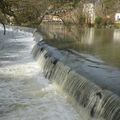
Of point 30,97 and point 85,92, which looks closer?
point 85,92

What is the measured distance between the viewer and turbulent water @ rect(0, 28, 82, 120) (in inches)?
386

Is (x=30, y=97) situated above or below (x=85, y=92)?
below

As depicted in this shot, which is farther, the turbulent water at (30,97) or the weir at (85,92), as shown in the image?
the turbulent water at (30,97)

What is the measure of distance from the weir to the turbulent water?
0.27 m

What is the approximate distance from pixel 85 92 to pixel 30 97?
84.2 inches

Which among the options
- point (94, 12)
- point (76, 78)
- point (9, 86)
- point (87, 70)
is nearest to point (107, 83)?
point (76, 78)

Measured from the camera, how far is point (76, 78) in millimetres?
11031

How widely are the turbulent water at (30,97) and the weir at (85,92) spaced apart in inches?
10.6

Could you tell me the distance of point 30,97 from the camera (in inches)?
449

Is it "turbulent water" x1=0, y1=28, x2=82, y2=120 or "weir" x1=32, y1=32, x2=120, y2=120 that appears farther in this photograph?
"turbulent water" x1=0, y1=28, x2=82, y2=120

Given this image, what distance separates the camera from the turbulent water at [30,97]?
32.1 ft

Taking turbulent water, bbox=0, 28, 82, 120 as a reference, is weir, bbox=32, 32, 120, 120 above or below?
above

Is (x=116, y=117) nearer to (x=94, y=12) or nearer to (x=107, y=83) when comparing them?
(x=107, y=83)

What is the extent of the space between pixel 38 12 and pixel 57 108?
323 centimetres
